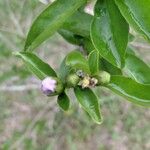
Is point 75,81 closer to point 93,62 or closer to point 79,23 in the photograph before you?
point 93,62

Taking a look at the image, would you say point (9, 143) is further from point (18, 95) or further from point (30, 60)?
point (30, 60)

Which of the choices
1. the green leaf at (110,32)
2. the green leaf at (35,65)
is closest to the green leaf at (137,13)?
the green leaf at (110,32)

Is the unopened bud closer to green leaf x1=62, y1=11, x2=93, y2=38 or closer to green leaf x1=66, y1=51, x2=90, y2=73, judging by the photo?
green leaf x1=66, y1=51, x2=90, y2=73

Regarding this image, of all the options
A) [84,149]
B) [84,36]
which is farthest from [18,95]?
[84,36]

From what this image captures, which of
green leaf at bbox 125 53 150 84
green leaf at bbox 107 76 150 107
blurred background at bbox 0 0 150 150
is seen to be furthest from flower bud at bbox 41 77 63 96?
blurred background at bbox 0 0 150 150

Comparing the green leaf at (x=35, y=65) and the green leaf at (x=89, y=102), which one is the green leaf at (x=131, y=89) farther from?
the green leaf at (x=35, y=65)

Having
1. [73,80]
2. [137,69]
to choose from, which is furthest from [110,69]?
[73,80]
